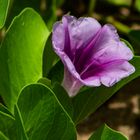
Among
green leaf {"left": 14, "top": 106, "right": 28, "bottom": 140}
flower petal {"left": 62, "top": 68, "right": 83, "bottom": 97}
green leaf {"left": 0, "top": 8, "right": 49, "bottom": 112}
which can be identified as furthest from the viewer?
green leaf {"left": 0, "top": 8, "right": 49, "bottom": 112}

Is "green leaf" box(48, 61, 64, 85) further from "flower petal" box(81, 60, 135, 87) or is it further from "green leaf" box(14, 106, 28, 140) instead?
"green leaf" box(14, 106, 28, 140)

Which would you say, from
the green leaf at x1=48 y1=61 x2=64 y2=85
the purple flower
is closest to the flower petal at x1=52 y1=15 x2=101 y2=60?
the purple flower

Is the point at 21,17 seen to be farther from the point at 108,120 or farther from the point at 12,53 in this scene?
the point at 108,120

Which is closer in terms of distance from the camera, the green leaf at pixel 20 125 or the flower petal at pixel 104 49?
the green leaf at pixel 20 125

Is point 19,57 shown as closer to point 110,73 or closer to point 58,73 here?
point 58,73

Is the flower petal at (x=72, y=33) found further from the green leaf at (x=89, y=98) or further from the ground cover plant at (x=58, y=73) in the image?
the green leaf at (x=89, y=98)

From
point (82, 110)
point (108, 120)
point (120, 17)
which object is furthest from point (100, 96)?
point (120, 17)

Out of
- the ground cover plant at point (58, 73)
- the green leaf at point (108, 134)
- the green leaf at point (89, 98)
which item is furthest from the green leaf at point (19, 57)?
the green leaf at point (108, 134)
